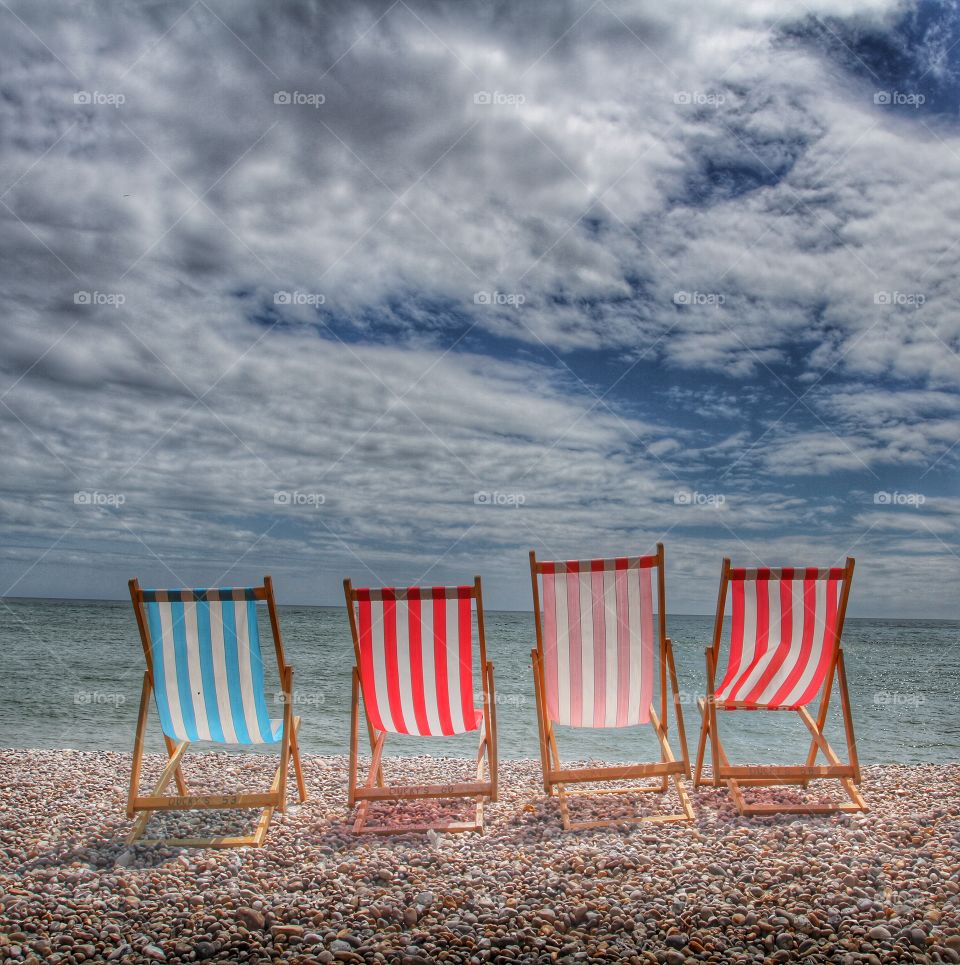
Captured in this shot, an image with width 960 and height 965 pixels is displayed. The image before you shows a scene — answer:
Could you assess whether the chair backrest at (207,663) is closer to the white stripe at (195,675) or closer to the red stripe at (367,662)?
the white stripe at (195,675)

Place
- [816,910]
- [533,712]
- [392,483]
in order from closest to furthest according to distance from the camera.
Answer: [816,910]
[533,712]
[392,483]

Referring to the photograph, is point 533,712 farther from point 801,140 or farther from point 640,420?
point 640,420

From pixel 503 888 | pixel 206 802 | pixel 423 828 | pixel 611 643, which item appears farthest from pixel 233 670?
pixel 611 643

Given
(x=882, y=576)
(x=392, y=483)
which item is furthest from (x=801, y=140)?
(x=392, y=483)

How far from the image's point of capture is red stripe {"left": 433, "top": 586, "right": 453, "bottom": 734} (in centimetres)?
385

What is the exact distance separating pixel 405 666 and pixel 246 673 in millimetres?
790

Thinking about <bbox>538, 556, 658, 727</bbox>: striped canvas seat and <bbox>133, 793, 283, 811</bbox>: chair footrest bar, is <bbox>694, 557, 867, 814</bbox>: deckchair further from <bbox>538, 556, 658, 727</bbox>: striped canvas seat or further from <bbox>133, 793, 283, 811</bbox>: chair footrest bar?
<bbox>133, 793, 283, 811</bbox>: chair footrest bar

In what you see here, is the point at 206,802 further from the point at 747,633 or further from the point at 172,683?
the point at 747,633

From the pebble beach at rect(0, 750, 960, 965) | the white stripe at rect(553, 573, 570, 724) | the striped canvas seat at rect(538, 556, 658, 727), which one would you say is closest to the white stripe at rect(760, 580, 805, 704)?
the pebble beach at rect(0, 750, 960, 965)

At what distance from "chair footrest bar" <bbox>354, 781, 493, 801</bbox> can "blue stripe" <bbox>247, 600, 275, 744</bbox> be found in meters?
0.59

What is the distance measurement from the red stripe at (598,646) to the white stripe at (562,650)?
0.14 metres

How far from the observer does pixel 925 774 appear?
457cm

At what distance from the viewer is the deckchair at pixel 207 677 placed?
3.66 m

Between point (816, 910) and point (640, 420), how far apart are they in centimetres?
1626
